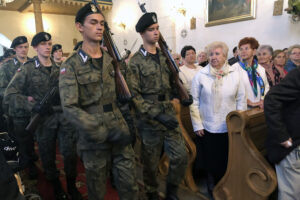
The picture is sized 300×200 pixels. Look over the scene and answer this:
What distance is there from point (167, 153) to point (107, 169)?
69 centimetres

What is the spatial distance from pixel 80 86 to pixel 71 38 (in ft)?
42.3

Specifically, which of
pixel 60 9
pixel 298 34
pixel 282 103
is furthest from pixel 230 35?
pixel 60 9

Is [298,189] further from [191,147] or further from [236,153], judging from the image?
[191,147]

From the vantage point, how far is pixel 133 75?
2.29 meters

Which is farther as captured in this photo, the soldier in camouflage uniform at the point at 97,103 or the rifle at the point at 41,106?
the rifle at the point at 41,106

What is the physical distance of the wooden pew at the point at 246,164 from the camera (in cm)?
202

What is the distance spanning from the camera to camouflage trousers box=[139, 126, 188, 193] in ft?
7.45

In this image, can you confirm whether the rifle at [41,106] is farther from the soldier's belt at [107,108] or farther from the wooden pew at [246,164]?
the wooden pew at [246,164]

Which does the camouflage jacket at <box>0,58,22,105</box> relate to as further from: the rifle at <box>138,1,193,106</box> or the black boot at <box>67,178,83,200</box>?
the rifle at <box>138,1,193,106</box>

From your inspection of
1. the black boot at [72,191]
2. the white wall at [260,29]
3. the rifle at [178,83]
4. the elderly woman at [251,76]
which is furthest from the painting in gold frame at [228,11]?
the black boot at [72,191]

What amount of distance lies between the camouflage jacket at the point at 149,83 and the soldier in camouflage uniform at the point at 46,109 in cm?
86

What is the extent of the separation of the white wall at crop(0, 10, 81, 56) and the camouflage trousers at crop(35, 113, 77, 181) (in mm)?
11194

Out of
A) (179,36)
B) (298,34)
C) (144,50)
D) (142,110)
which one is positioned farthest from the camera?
(179,36)

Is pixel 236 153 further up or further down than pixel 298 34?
further down
